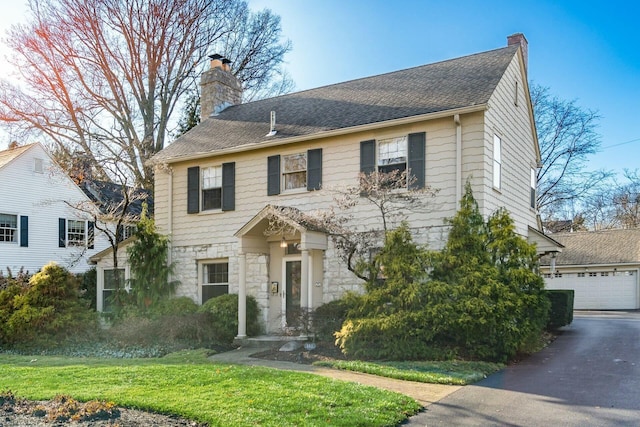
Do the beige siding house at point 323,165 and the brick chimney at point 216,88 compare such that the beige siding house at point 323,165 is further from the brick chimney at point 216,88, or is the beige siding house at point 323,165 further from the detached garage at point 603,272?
the detached garage at point 603,272

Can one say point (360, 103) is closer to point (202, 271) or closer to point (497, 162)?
point (497, 162)

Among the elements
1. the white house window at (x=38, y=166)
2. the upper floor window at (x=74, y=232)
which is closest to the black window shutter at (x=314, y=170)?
the upper floor window at (x=74, y=232)

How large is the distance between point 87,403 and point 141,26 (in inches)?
867

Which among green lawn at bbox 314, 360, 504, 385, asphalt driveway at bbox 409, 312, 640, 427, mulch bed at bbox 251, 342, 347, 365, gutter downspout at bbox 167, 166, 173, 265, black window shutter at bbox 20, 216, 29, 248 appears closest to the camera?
asphalt driveway at bbox 409, 312, 640, 427

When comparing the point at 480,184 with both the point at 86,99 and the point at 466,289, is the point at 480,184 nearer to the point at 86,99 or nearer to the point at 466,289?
the point at 466,289

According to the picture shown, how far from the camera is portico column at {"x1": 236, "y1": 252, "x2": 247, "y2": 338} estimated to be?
522 inches

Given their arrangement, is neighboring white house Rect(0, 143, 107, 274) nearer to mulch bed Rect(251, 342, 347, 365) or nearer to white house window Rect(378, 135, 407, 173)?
mulch bed Rect(251, 342, 347, 365)

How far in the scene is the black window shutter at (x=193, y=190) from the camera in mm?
15836

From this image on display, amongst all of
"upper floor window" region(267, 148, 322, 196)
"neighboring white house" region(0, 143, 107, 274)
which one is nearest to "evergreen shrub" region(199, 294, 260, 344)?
"upper floor window" region(267, 148, 322, 196)

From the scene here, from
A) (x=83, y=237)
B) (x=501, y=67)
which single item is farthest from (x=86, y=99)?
(x=501, y=67)

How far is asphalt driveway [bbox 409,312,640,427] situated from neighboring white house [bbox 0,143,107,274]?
17.8 meters

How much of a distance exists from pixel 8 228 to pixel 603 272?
85.7ft

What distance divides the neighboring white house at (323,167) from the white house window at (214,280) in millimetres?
32

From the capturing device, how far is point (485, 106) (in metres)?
11.5
